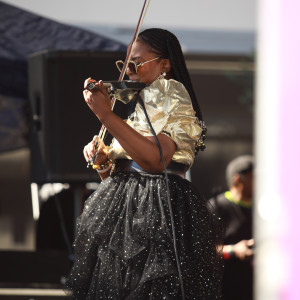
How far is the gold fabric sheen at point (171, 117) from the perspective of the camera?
1748 mm

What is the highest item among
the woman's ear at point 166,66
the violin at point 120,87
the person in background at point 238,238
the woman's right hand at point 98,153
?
the woman's ear at point 166,66

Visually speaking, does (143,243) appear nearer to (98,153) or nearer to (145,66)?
(98,153)

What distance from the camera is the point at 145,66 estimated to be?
6.09ft

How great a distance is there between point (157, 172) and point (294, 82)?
1.14 metres

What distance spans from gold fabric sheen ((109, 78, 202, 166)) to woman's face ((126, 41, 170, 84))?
56 mm

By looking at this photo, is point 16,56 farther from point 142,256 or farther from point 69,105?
point 142,256

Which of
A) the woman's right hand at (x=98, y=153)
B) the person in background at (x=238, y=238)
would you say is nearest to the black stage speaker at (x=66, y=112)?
the person in background at (x=238, y=238)

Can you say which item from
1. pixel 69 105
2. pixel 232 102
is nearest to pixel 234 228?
pixel 69 105

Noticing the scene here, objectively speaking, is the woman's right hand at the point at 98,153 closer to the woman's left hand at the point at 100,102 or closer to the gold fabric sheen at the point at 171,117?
the gold fabric sheen at the point at 171,117

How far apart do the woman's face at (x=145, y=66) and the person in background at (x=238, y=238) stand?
6.81 feet

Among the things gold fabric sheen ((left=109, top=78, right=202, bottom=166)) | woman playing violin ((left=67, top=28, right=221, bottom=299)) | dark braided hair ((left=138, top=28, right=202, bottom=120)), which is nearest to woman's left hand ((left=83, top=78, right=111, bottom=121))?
woman playing violin ((left=67, top=28, right=221, bottom=299))

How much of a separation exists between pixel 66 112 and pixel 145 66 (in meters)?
2.17

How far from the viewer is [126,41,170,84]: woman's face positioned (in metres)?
1.86

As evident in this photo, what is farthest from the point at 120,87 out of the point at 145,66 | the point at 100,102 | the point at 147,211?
the point at 147,211
